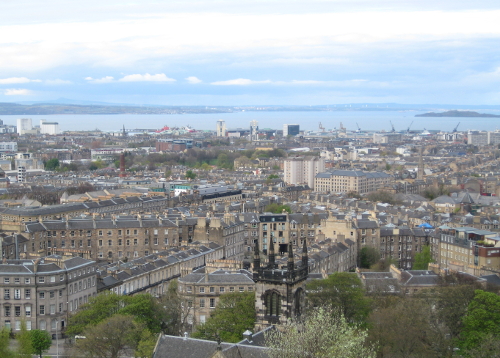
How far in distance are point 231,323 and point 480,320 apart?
11.6m

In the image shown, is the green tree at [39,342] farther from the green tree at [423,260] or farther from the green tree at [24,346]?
the green tree at [423,260]

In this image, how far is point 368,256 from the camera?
62.0 metres

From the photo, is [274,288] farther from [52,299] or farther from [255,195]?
[255,195]

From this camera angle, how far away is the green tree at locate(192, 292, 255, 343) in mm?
34875

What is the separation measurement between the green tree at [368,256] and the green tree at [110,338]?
29.4m

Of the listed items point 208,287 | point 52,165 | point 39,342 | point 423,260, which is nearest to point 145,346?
point 39,342

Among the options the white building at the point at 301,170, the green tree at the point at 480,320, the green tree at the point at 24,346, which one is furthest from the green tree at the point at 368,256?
the white building at the point at 301,170

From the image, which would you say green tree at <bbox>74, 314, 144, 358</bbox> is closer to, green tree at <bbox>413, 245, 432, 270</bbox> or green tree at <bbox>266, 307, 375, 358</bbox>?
green tree at <bbox>266, 307, 375, 358</bbox>

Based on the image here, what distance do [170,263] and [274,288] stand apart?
22685 millimetres

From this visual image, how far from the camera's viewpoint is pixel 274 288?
97.9ft

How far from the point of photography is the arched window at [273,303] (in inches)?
1179

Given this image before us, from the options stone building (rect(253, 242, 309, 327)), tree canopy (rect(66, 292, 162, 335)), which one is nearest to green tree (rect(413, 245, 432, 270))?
tree canopy (rect(66, 292, 162, 335))

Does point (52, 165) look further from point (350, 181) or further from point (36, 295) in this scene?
point (36, 295)

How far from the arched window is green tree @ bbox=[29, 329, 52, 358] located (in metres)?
13.6
